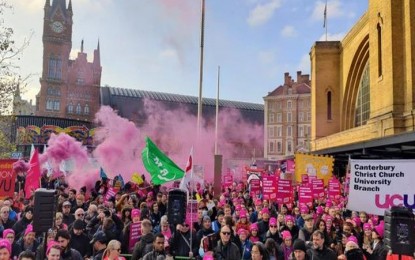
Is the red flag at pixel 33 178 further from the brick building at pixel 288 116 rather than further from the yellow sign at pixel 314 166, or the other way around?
the brick building at pixel 288 116

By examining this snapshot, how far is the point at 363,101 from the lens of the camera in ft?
105

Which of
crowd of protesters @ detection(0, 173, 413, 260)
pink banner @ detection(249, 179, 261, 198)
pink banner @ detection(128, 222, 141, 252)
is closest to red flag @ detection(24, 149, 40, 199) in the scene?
crowd of protesters @ detection(0, 173, 413, 260)

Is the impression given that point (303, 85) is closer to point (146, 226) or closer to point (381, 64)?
point (381, 64)

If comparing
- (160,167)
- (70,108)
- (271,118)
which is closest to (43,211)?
(160,167)

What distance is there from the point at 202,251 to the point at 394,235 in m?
3.70

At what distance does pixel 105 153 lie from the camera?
29656 mm

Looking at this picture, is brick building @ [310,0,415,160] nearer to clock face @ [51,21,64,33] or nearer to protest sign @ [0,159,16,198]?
protest sign @ [0,159,16,198]

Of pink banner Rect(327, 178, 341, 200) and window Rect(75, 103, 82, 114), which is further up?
window Rect(75, 103, 82, 114)

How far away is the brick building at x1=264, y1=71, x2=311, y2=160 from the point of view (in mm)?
81000

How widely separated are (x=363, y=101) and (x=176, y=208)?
2727 cm

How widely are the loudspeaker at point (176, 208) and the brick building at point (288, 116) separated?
241 ft

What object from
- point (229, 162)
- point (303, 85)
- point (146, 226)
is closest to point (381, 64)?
point (146, 226)

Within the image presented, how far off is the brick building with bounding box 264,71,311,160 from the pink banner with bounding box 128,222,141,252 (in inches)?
2886

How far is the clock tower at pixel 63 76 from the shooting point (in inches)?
3250
